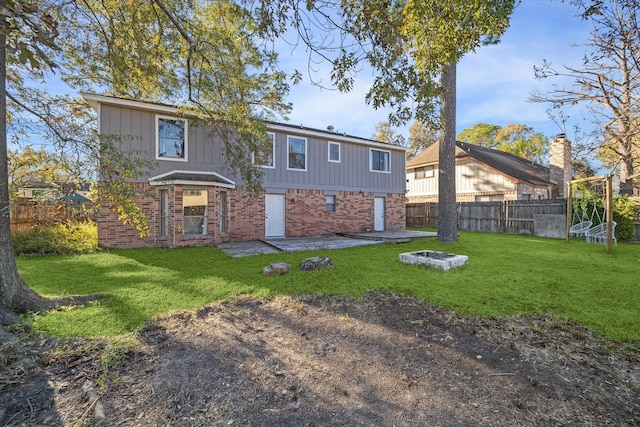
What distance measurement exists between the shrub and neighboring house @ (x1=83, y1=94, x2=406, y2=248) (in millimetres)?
595

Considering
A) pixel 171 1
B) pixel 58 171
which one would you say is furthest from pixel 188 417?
pixel 171 1

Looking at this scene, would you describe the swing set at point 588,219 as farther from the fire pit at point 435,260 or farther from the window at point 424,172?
the window at point 424,172

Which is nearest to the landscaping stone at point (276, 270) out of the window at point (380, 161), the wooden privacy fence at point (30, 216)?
the wooden privacy fence at point (30, 216)

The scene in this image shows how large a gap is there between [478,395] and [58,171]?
6797mm

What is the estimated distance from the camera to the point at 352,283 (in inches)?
229

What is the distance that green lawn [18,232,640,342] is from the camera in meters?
4.27

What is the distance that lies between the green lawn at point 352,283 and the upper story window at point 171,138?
12.6ft

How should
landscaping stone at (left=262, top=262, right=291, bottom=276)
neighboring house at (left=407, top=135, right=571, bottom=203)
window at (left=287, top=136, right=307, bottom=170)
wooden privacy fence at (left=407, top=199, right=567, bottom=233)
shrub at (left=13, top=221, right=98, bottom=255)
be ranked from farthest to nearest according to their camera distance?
1. neighboring house at (left=407, top=135, right=571, bottom=203)
2. wooden privacy fence at (left=407, top=199, right=567, bottom=233)
3. window at (left=287, top=136, right=307, bottom=170)
4. shrub at (left=13, top=221, right=98, bottom=255)
5. landscaping stone at (left=262, top=262, right=291, bottom=276)

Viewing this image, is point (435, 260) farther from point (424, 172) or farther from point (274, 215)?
point (424, 172)

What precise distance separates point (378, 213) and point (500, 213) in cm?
667

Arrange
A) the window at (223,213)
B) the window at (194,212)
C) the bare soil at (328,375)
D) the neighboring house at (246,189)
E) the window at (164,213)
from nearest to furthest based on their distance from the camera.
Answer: the bare soil at (328,375)
the neighboring house at (246,189)
the window at (164,213)
the window at (194,212)
the window at (223,213)

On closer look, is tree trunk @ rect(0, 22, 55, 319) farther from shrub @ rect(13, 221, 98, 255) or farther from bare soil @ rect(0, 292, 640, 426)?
shrub @ rect(13, 221, 98, 255)

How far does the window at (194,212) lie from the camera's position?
10.8 metres

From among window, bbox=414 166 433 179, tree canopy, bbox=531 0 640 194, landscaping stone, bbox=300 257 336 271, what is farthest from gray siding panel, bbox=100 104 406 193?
tree canopy, bbox=531 0 640 194
